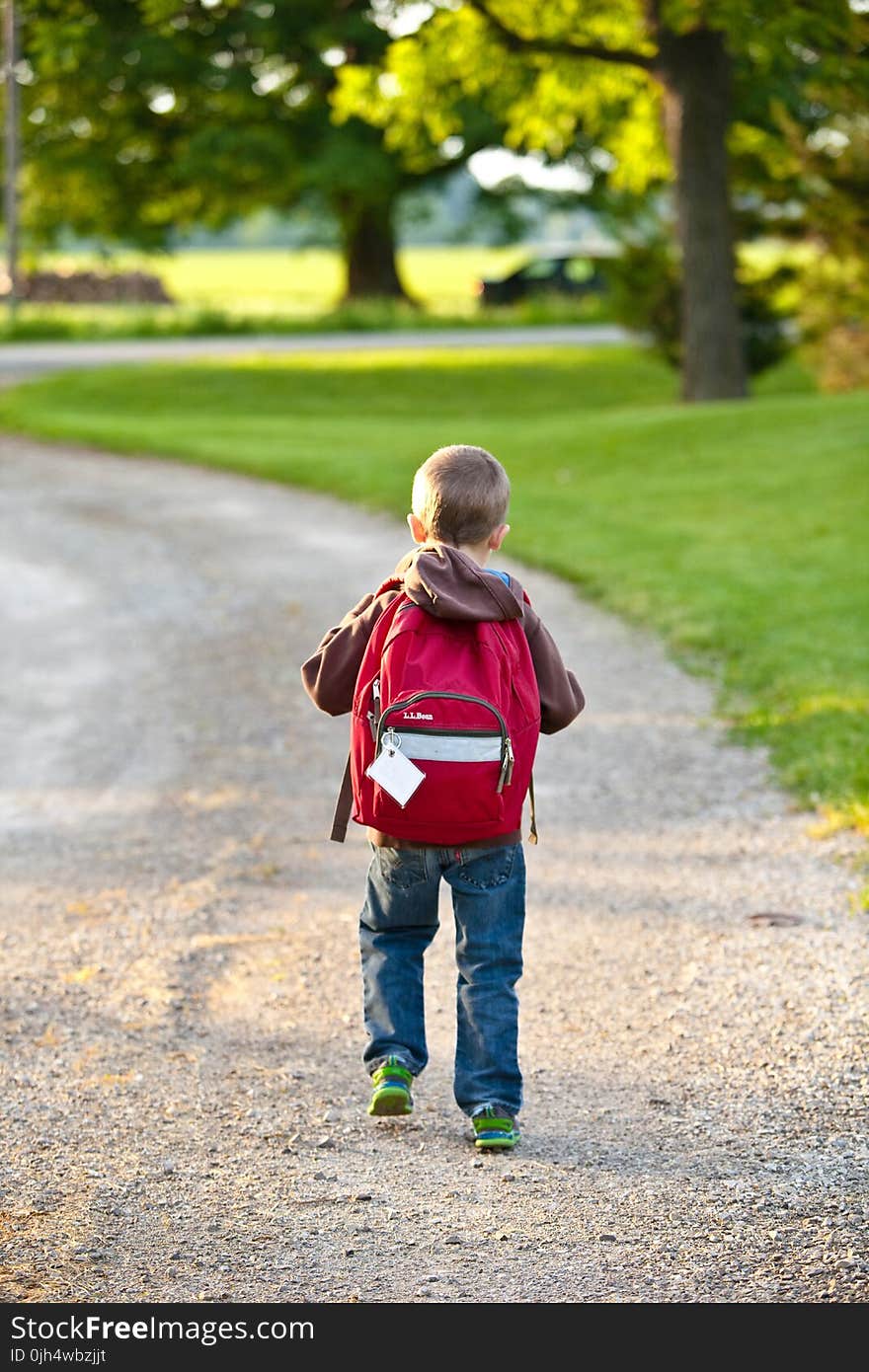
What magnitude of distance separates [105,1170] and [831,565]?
27.7ft

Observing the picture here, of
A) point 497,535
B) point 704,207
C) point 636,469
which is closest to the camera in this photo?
point 497,535

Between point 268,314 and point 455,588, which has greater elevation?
point 268,314

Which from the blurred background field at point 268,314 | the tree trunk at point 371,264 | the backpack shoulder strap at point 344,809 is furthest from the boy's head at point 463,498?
the tree trunk at point 371,264

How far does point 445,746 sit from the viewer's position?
12.2ft

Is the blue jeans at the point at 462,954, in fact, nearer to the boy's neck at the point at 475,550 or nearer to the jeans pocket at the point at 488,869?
the jeans pocket at the point at 488,869

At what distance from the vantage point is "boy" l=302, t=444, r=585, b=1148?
373 cm

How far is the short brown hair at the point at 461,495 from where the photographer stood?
3.71m

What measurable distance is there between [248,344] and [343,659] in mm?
28303

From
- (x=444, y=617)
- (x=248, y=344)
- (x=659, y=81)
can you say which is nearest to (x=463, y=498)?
(x=444, y=617)

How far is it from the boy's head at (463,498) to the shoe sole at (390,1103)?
4.02ft

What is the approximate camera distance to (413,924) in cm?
393

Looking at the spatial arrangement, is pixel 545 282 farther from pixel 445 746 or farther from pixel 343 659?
pixel 445 746
